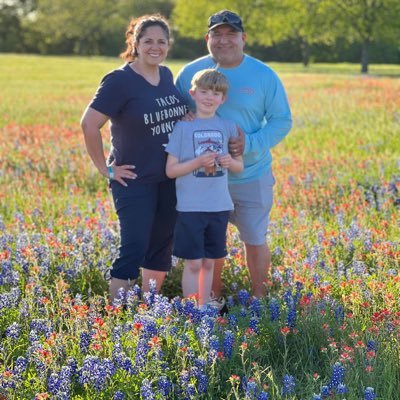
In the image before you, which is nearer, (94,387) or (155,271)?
(94,387)

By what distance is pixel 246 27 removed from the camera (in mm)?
54469

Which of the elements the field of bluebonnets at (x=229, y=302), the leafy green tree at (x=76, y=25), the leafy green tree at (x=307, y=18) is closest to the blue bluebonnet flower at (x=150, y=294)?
the field of bluebonnets at (x=229, y=302)

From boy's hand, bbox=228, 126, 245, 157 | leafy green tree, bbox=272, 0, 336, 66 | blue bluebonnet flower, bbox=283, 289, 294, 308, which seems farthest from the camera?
leafy green tree, bbox=272, 0, 336, 66

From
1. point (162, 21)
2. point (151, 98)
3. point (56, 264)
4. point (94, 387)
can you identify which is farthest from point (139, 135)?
point (94, 387)

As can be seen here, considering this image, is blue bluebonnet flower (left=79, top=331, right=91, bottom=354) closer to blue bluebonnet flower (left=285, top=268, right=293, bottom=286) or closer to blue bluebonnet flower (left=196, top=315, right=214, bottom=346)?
blue bluebonnet flower (left=196, top=315, right=214, bottom=346)

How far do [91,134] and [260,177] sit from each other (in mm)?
1248

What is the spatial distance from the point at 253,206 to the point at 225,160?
0.68 m

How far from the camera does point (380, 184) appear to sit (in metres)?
7.53

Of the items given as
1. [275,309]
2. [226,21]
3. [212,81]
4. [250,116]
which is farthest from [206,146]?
Result: [275,309]

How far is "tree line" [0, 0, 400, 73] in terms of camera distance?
155ft

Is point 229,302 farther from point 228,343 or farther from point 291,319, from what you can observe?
point 228,343

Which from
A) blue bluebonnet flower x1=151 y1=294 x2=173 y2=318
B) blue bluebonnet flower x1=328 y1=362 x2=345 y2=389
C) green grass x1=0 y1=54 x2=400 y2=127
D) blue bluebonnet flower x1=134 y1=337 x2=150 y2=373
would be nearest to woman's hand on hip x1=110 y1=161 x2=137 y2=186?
blue bluebonnet flower x1=151 y1=294 x2=173 y2=318

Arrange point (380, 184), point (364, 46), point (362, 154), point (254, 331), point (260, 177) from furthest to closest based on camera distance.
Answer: point (364, 46) → point (362, 154) → point (380, 184) → point (260, 177) → point (254, 331)

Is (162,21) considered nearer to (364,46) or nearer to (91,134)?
(91,134)
